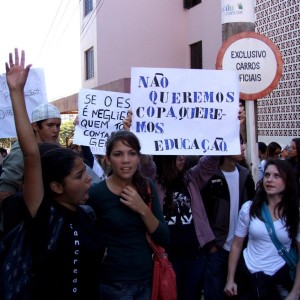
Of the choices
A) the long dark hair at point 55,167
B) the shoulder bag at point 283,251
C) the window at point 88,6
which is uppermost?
the window at point 88,6

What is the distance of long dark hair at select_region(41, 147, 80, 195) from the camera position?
8.32 ft

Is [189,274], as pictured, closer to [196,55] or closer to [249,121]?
[249,121]

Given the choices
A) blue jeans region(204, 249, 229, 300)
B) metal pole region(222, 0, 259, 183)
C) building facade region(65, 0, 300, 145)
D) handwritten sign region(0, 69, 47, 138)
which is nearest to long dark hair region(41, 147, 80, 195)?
blue jeans region(204, 249, 229, 300)

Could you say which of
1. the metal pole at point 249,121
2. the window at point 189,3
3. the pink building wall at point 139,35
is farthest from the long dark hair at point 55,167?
the window at point 189,3

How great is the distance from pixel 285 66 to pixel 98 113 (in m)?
5.98

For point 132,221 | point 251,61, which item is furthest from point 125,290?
point 251,61

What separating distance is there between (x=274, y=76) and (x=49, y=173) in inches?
104

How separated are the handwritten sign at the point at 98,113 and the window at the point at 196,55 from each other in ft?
34.7

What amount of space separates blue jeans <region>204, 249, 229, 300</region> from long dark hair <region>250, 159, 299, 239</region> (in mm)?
569

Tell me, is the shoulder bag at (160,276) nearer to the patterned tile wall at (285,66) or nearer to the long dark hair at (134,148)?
the long dark hair at (134,148)

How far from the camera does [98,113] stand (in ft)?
15.8

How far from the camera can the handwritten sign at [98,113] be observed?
189 inches

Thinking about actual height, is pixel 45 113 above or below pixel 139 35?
below

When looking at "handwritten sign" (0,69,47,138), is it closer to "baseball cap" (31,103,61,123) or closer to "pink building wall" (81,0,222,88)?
"baseball cap" (31,103,61,123)
